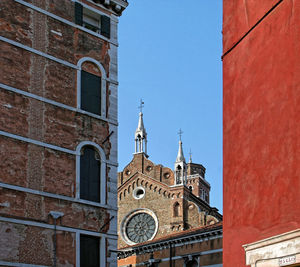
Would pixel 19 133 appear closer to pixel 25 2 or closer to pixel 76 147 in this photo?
pixel 76 147

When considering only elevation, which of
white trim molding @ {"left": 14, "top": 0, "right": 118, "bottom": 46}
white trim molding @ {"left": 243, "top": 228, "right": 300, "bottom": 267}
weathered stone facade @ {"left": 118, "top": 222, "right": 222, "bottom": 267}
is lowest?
white trim molding @ {"left": 243, "top": 228, "right": 300, "bottom": 267}

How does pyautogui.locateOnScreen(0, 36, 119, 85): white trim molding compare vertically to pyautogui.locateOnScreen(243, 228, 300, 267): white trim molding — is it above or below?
above

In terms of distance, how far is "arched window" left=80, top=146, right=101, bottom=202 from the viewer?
1670 centimetres

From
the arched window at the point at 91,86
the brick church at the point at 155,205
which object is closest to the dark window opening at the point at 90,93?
the arched window at the point at 91,86

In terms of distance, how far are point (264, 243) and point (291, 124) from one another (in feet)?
5.47

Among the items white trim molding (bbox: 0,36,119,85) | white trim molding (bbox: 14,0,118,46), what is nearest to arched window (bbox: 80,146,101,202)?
white trim molding (bbox: 0,36,119,85)

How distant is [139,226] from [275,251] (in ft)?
136

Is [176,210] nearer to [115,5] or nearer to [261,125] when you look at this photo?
[115,5]

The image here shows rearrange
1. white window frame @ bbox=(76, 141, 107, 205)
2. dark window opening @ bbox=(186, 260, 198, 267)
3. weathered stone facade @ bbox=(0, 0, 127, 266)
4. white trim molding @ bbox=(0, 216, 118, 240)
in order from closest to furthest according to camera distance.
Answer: white trim molding @ bbox=(0, 216, 118, 240), weathered stone facade @ bbox=(0, 0, 127, 266), white window frame @ bbox=(76, 141, 107, 205), dark window opening @ bbox=(186, 260, 198, 267)

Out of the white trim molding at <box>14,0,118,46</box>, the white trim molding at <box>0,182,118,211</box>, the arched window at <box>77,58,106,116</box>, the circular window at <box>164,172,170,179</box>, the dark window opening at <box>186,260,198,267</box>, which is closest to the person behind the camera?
the white trim molding at <box>0,182,118,211</box>

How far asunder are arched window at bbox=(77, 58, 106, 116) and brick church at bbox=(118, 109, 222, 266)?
29987 mm

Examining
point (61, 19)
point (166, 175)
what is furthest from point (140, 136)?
point (61, 19)

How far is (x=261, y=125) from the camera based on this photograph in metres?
8.72

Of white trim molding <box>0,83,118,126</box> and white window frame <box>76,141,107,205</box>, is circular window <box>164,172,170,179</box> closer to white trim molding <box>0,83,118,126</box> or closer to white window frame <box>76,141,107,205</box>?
white trim molding <box>0,83,118,126</box>
